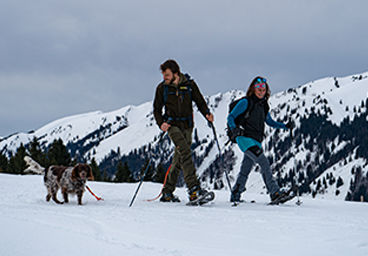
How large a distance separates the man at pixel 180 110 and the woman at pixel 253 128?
2.40 ft

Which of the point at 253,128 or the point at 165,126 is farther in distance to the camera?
the point at 253,128

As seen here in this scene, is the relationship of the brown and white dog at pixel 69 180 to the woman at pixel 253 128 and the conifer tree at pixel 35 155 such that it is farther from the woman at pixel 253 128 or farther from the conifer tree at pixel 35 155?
the conifer tree at pixel 35 155

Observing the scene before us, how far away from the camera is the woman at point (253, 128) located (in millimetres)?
6062

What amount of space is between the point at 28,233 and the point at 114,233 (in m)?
0.76

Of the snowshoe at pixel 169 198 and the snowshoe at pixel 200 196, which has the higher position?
the snowshoe at pixel 200 196

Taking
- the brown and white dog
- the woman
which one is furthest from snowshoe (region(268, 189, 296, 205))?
the brown and white dog

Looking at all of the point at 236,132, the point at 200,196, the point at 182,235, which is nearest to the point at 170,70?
the point at 236,132

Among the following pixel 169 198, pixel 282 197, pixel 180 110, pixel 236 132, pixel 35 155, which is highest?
pixel 180 110

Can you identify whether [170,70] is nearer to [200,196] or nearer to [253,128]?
[253,128]

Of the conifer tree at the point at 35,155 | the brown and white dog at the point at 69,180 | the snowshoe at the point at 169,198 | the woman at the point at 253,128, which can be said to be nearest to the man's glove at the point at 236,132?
the woman at the point at 253,128

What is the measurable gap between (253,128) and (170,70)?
6.95 feet

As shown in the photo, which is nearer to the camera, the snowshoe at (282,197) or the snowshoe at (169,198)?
the snowshoe at (282,197)

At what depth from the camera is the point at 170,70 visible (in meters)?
5.75

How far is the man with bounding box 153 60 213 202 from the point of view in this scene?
576cm
